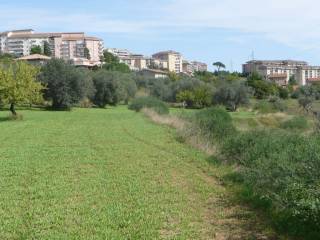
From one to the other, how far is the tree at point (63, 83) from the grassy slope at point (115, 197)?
51.1 meters

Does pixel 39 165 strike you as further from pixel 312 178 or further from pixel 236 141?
pixel 312 178

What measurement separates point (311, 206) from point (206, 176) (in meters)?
9.52

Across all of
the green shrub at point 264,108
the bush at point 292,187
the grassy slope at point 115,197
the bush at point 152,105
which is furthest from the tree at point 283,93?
the bush at point 292,187

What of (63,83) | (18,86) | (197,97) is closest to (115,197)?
(18,86)

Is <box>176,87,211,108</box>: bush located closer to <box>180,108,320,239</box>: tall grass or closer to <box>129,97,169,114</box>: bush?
<box>129,97,169,114</box>: bush

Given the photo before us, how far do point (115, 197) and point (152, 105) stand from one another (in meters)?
56.7

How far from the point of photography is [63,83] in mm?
75625

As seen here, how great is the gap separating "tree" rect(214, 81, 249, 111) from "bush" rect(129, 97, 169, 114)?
91.4 feet

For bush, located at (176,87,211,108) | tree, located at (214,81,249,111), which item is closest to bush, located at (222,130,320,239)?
tree, located at (214,81,249,111)

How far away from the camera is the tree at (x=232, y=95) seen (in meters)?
102

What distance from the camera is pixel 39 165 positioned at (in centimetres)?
2023

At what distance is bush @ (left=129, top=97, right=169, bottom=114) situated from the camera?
6481cm

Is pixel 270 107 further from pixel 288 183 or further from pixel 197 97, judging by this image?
pixel 288 183

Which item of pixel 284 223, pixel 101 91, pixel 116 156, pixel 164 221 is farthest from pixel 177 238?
pixel 101 91
